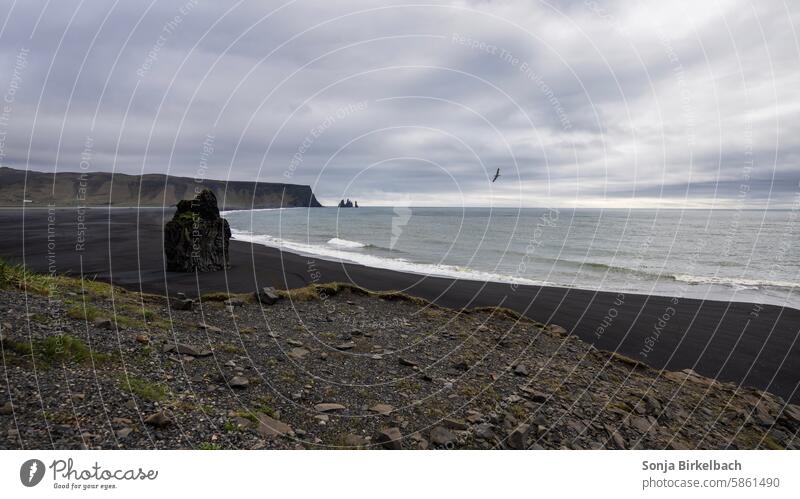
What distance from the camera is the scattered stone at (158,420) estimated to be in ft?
17.8

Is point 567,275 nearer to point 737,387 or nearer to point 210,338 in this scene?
point 737,387

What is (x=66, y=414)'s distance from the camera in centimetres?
527

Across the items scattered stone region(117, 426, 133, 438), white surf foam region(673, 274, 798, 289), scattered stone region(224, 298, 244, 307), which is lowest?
scattered stone region(117, 426, 133, 438)

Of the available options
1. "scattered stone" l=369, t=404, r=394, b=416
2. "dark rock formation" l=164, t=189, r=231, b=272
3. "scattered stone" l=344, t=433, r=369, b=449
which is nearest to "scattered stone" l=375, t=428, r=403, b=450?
"scattered stone" l=344, t=433, r=369, b=449

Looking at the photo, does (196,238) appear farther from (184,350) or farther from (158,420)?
(158,420)

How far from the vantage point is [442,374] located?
8672mm

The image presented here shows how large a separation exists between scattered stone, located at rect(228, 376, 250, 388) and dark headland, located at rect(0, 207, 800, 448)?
3 centimetres

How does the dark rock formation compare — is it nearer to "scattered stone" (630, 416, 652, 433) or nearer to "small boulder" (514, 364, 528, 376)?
"small boulder" (514, 364, 528, 376)

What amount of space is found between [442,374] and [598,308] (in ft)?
37.4

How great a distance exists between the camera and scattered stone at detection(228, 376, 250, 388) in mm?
7102

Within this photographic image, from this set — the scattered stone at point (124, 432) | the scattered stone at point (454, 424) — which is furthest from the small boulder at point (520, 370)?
the scattered stone at point (124, 432)
